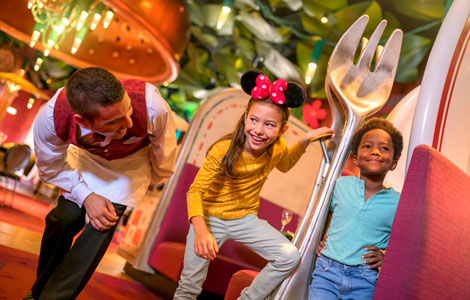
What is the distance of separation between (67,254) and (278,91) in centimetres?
92

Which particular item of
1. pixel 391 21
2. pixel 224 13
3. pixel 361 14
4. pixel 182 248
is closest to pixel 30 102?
pixel 224 13

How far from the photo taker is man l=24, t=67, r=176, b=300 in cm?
125

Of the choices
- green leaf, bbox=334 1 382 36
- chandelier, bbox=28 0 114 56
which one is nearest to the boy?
green leaf, bbox=334 1 382 36

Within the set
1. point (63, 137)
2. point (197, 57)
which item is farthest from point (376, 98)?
point (197, 57)

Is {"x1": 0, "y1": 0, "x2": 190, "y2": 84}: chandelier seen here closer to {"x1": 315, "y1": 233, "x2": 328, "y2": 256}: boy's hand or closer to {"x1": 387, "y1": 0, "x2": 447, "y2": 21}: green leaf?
{"x1": 387, "y1": 0, "x2": 447, "y2": 21}: green leaf

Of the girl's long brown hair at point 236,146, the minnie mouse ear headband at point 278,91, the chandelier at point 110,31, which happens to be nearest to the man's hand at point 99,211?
the girl's long brown hair at point 236,146

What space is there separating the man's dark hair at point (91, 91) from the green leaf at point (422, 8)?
3.31 m

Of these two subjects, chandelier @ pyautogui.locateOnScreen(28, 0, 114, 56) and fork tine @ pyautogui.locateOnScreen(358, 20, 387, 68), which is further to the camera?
chandelier @ pyautogui.locateOnScreen(28, 0, 114, 56)

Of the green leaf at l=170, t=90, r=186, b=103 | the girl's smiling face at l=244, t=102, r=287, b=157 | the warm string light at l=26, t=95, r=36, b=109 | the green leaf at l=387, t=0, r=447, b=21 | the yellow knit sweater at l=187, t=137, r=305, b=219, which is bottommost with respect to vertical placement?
the yellow knit sweater at l=187, t=137, r=305, b=219

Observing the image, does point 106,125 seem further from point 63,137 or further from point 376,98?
point 376,98

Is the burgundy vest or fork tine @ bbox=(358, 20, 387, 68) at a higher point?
fork tine @ bbox=(358, 20, 387, 68)

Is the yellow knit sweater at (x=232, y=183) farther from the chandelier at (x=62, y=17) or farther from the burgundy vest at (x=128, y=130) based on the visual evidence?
the chandelier at (x=62, y=17)

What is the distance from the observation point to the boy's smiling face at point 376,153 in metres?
1.36

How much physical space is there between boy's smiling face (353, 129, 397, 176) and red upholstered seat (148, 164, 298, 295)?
1270 millimetres
